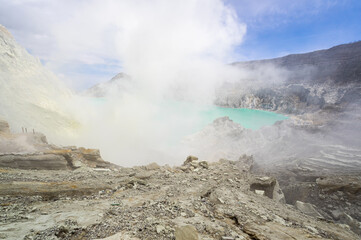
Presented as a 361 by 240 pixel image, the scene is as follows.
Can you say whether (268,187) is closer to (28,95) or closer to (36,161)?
(36,161)

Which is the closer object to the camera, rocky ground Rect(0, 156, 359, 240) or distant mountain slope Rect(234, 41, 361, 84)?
rocky ground Rect(0, 156, 359, 240)

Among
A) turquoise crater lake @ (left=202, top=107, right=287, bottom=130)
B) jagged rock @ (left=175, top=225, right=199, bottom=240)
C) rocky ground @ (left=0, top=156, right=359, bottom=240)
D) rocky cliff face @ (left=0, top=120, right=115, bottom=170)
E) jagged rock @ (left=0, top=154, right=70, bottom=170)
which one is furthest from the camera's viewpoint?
turquoise crater lake @ (left=202, top=107, right=287, bottom=130)

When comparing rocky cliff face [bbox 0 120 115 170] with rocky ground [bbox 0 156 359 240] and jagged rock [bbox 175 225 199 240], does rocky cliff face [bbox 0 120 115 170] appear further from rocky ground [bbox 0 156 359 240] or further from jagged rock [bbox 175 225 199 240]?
jagged rock [bbox 175 225 199 240]

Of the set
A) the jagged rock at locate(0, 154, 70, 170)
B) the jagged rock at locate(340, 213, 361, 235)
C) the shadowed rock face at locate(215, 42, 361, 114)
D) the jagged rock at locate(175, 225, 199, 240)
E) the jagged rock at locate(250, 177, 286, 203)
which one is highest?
the shadowed rock face at locate(215, 42, 361, 114)

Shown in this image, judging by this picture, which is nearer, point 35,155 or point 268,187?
point 35,155

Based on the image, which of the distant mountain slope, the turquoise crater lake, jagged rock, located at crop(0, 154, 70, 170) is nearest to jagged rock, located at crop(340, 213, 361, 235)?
jagged rock, located at crop(0, 154, 70, 170)

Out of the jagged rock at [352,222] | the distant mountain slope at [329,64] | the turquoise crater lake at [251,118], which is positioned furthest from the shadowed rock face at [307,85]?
the jagged rock at [352,222]

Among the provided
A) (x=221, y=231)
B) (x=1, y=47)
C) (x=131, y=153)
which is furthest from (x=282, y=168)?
(x=1, y=47)

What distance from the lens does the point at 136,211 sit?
11.7ft

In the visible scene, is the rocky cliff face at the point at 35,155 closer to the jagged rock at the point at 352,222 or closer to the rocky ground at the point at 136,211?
the rocky ground at the point at 136,211

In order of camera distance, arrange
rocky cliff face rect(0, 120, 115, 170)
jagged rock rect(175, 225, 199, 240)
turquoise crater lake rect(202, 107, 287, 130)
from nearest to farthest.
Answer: jagged rock rect(175, 225, 199, 240), rocky cliff face rect(0, 120, 115, 170), turquoise crater lake rect(202, 107, 287, 130)

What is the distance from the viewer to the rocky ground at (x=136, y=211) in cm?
280

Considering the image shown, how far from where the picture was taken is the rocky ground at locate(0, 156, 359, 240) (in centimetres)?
280

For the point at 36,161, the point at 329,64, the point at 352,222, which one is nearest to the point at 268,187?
the point at 352,222
